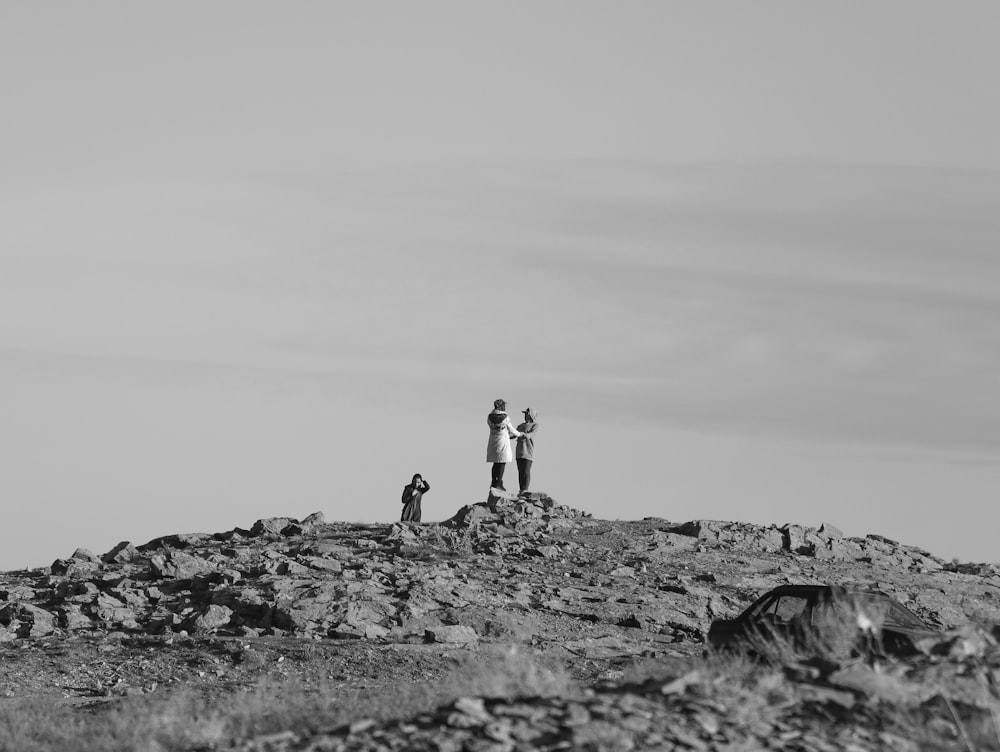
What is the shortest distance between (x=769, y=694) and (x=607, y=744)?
5.57 feet

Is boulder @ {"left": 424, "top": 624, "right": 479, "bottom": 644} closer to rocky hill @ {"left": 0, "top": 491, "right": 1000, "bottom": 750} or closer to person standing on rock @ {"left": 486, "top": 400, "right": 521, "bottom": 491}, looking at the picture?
rocky hill @ {"left": 0, "top": 491, "right": 1000, "bottom": 750}

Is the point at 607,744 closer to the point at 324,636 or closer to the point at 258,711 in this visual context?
the point at 258,711

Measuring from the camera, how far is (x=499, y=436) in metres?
28.3

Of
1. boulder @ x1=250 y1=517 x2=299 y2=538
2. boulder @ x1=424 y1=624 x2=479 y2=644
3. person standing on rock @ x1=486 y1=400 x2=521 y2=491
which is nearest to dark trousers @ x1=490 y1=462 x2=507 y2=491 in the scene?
person standing on rock @ x1=486 y1=400 x2=521 y2=491

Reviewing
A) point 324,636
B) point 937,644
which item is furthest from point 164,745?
point 324,636

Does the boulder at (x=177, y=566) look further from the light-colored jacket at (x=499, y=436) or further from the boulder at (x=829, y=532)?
the boulder at (x=829, y=532)

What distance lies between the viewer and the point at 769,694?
34.0ft

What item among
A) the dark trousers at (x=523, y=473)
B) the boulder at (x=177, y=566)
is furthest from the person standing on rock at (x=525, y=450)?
the boulder at (x=177, y=566)

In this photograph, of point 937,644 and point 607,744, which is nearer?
point 607,744

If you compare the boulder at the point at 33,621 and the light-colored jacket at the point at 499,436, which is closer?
the boulder at the point at 33,621

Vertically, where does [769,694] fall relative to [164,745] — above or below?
above

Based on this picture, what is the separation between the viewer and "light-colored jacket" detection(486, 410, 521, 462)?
28.1 metres

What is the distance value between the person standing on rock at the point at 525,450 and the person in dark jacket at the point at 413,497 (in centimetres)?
215

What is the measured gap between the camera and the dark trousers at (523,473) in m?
29.3
